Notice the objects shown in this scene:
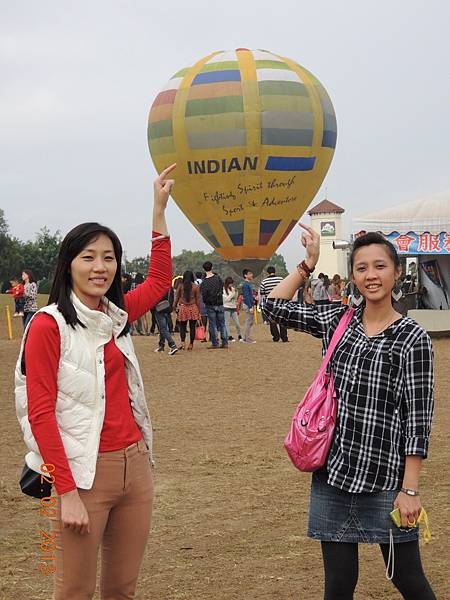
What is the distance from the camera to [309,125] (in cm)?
2495

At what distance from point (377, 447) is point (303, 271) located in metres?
0.83

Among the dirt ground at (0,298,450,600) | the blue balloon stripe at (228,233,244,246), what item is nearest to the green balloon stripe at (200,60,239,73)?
the blue balloon stripe at (228,233,244,246)

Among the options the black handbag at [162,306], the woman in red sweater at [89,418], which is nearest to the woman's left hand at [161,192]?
the woman in red sweater at [89,418]

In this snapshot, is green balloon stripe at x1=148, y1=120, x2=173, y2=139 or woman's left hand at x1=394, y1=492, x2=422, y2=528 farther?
green balloon stripe at x1=148, y1=120, x2=173, y2=139

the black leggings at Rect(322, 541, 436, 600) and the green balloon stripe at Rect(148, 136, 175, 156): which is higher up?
the green balloon stripe at Rect(148, 136, 175, 156)

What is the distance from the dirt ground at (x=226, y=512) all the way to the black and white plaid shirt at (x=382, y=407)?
5.49 ft

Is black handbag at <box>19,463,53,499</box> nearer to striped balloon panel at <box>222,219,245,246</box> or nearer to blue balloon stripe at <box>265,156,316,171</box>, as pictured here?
blue balloon stripe at <box>265,156,316,171</box>

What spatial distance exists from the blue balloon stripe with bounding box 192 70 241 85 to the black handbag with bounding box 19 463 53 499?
73.9 feet

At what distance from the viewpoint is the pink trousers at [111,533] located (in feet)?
10.1

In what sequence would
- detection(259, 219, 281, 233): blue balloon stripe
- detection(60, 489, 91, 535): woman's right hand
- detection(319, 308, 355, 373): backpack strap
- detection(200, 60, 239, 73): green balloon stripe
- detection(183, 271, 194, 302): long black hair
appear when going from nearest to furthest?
1. detection(60, 489, 91, 535): woman's right hand
2. detection(319, 308, 355, 373): backpack strap
3. detection(183, 271, 194, 302): long black hair
4. detection(200, 60, 239, 73): green balloon stripe
5. detection(259, 219, 281, 233): blue balloon stripe

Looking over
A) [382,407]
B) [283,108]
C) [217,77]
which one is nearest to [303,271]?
[382,407]

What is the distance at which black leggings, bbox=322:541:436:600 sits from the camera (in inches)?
129

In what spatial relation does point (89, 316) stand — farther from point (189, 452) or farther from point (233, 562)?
point (189, 452)

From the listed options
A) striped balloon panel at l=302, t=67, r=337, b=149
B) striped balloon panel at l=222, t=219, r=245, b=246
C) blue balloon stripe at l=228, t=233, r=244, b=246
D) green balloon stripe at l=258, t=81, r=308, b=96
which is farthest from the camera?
blue balloon stripe at l=228, t=233, r=244, b=246
